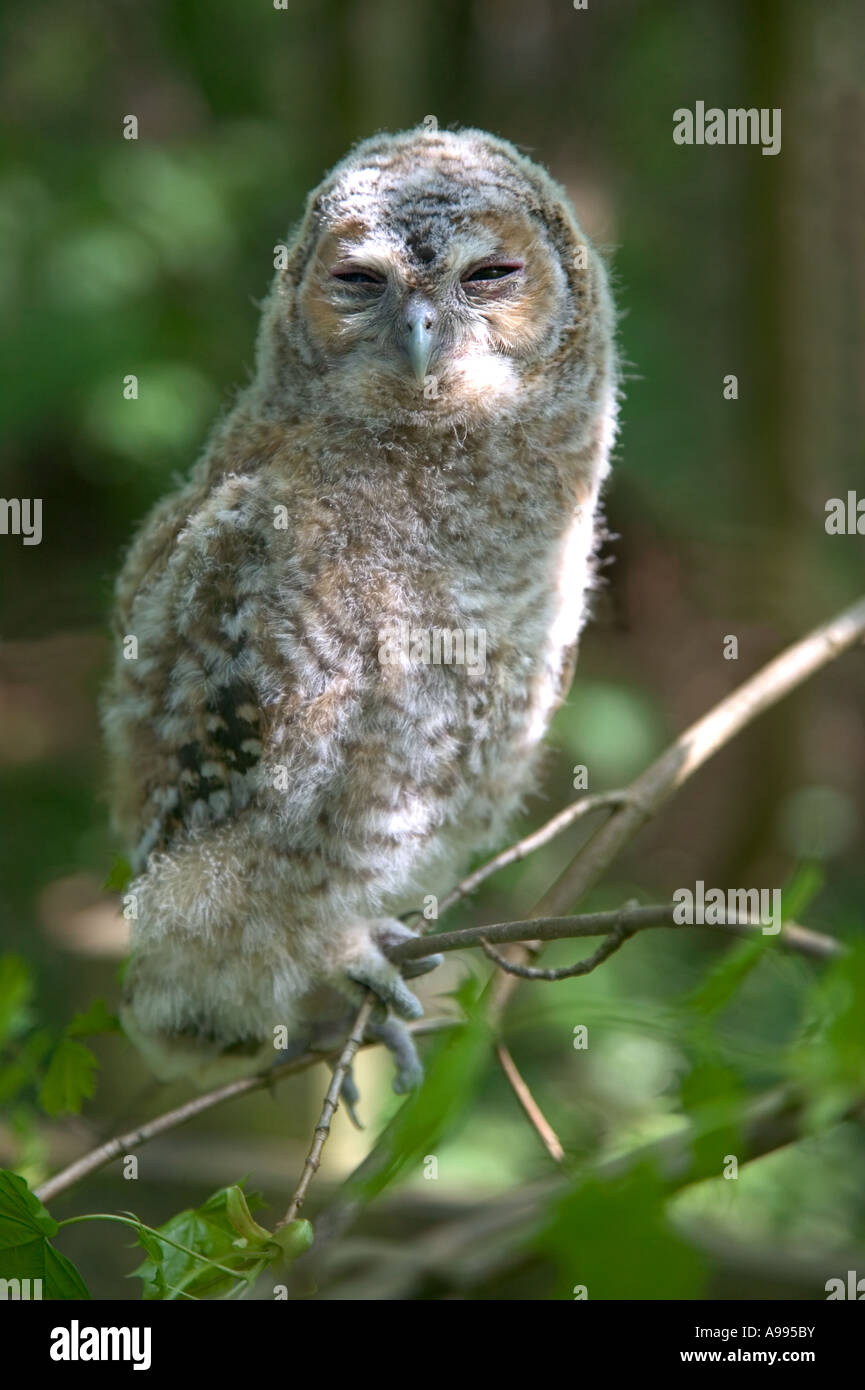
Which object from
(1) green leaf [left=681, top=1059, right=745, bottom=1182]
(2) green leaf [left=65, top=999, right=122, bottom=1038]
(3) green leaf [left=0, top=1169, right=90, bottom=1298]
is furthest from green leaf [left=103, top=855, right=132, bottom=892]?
(1) green leaf [left=681, top=1059, right=745, bottom=1182]

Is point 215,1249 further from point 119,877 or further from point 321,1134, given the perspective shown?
point 119,877

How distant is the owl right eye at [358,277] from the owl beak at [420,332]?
6 cm

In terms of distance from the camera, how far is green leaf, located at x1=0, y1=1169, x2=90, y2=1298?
92 cm

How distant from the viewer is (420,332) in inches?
58.2

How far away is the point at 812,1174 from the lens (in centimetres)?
266

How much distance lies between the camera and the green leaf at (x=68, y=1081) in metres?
1.34

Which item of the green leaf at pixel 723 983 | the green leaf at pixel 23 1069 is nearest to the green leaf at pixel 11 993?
the green leaf at pixel 23 1069

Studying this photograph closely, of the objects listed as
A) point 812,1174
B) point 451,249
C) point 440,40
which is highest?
point 440,40

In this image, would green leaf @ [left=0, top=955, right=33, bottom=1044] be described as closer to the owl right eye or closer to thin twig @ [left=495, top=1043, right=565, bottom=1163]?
Result: thin twig @ [left=495, top=1043, right=565, bottom=1163]

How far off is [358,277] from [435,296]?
0.11 m

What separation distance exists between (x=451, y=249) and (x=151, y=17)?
9.53 ft

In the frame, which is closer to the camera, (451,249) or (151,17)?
(451,249)
